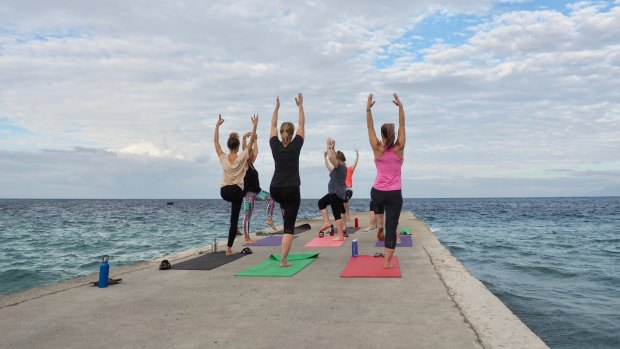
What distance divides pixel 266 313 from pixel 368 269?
2.63 metres

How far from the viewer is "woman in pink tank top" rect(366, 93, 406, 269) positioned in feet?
20.7

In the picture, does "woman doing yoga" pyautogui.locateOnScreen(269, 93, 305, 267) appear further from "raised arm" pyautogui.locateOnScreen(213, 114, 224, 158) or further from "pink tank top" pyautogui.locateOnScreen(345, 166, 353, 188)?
"pink tank top" pyautogui.locateOnScreen(345, 166, 353, 188)

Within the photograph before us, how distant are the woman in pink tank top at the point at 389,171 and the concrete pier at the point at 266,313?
59cm

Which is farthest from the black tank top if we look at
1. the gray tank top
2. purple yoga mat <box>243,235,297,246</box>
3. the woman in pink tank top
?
the woman in pink tank top

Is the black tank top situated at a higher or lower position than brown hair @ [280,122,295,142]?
lower

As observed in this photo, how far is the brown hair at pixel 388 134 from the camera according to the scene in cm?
627

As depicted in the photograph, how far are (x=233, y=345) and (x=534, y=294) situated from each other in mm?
6739

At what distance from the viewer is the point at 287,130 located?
660 cm

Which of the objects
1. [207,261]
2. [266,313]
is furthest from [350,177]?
[266,313]

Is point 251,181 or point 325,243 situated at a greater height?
point 251,181

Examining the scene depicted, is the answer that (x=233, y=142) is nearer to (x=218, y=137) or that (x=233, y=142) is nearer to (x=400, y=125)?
(x=218, y=137)

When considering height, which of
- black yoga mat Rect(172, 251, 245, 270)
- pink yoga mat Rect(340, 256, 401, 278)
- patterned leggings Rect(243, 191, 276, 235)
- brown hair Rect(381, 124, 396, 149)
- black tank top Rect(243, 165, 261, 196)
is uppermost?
brown hair Rect(381, 124, 396, 149)

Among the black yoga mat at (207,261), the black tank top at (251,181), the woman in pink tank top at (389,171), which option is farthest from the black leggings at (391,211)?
the black tank top at (251,181)

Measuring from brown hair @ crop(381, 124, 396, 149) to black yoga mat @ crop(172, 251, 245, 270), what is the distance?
133 inches
